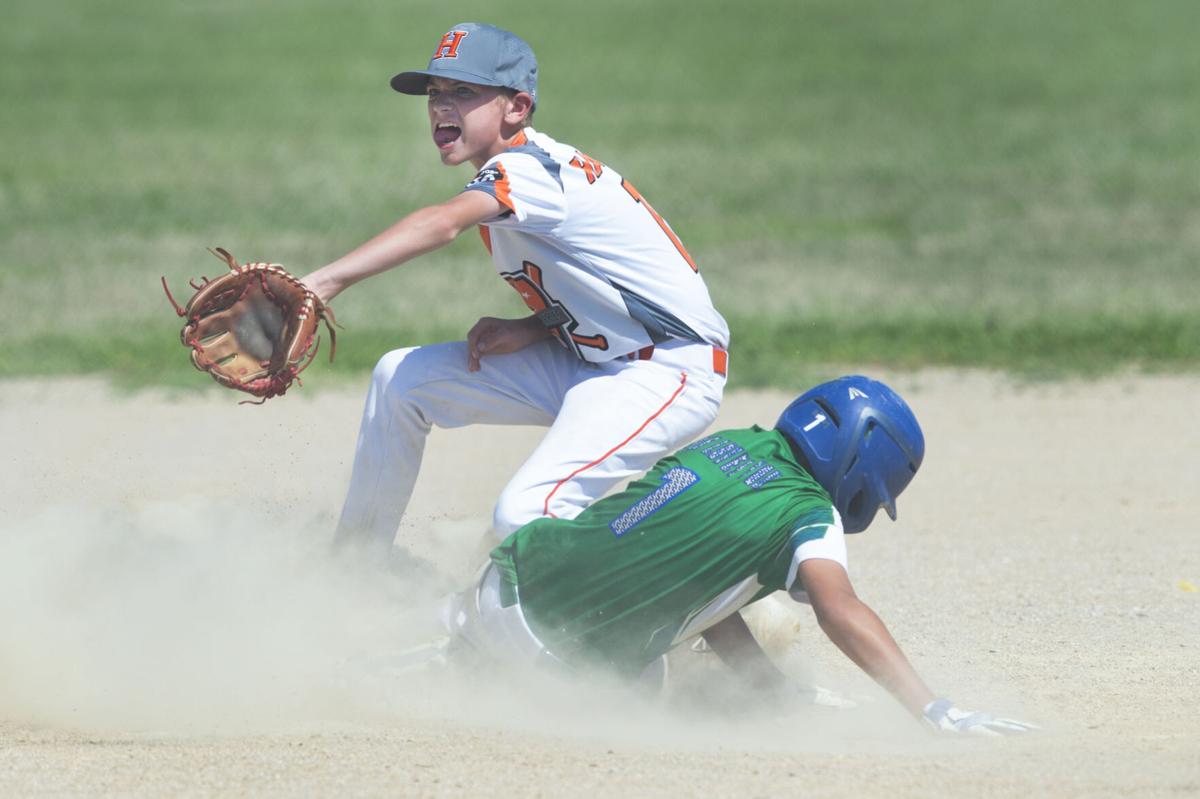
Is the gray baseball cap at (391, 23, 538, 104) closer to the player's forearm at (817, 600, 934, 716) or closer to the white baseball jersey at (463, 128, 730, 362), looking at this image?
the white baseball jersey at (463, 128, 730, 362)

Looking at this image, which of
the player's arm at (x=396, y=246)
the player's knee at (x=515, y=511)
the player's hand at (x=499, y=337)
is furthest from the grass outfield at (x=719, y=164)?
the player's arm at (x=396, y=246)

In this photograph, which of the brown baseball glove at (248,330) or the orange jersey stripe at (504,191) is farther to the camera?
the orange jersey stripe at (504,191)

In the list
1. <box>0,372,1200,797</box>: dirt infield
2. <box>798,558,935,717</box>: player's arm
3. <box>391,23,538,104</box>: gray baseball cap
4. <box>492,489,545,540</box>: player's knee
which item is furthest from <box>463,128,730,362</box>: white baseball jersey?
<box>798,558,935,717</box>: player's arm

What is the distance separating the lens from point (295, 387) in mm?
10211

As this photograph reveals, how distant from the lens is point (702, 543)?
477 centimetres

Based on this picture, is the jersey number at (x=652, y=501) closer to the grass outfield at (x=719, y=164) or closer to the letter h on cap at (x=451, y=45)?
the letter h on cap at (x=451, y=45)

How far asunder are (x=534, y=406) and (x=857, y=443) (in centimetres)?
129

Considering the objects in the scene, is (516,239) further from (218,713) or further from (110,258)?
(110,258)

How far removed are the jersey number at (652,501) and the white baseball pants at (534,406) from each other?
50 cm

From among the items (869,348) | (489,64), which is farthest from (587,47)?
(489,64)

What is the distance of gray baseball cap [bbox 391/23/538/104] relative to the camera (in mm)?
5508

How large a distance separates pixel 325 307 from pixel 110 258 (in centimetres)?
943

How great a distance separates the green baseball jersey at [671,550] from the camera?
474 centimetres

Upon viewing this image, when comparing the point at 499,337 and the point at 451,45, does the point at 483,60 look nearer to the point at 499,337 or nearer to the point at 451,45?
the point at 451,45
